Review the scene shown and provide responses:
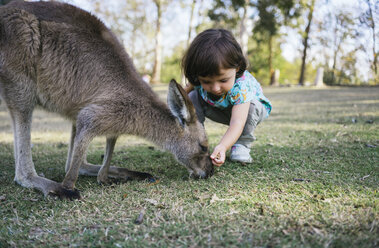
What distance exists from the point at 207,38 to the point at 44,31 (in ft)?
4.27

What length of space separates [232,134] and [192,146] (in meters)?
0.34

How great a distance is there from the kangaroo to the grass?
0.82 ft

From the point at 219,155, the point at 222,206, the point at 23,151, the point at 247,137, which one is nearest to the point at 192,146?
the point at 219,155

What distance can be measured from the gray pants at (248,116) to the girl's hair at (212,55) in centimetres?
41

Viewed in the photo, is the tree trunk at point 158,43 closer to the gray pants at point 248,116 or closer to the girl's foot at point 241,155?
the gray pants at point 248,116

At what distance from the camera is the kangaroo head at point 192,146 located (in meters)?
2.36

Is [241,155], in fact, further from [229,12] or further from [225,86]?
[229,12]

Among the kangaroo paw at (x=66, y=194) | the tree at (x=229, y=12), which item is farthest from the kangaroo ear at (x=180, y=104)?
the tree at (x=229, y=12)

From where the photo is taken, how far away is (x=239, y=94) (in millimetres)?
2521

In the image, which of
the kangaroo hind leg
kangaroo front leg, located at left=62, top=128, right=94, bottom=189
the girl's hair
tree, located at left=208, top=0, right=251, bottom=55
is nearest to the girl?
the girl's hair

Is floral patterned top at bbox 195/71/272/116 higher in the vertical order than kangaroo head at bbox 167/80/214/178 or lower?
higher

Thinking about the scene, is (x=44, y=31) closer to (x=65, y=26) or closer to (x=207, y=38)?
(x=65, y=26)

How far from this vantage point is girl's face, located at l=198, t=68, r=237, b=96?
235cm

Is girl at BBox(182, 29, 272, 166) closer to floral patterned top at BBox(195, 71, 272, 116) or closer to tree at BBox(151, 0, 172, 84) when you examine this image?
floral patterned top at BBox(195, 71, 272, 116)
